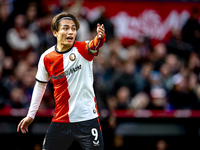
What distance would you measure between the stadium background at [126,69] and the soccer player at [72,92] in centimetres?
280

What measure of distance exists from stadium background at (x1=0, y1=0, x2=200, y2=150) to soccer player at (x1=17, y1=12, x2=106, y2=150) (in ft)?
9.17

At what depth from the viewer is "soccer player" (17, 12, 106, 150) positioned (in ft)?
14.8

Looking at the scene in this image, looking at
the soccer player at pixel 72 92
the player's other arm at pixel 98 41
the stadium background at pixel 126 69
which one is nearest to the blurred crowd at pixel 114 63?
the stadium background at pixel 126 69

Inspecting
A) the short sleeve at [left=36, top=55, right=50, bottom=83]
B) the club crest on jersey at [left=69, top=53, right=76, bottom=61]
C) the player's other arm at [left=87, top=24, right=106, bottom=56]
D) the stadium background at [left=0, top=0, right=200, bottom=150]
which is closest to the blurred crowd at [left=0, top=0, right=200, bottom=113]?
the stadium background at [left=0, top=0, right=200, bottom=150]

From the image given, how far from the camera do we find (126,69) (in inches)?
355

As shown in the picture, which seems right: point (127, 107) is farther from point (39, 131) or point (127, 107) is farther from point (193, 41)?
point (193, 41)

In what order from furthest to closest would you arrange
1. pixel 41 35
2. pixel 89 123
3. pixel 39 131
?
pixel 41 35, pixel 39 131, pixel 89 123

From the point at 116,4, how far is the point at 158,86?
3678 mm

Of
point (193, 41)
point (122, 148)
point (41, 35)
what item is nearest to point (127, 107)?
point (122, 148)

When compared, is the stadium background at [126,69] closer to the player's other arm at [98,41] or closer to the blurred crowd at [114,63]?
the blurred crowd at [114,63]

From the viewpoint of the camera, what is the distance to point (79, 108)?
14.8 feet

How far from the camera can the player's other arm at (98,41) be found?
416cm

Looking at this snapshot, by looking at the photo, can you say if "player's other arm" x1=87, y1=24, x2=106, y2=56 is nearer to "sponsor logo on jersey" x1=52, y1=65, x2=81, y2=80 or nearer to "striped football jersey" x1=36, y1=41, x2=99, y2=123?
"striped football jersey" x1=36, y1=41, x2=99, y2=123

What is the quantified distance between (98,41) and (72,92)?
2.76 ft
